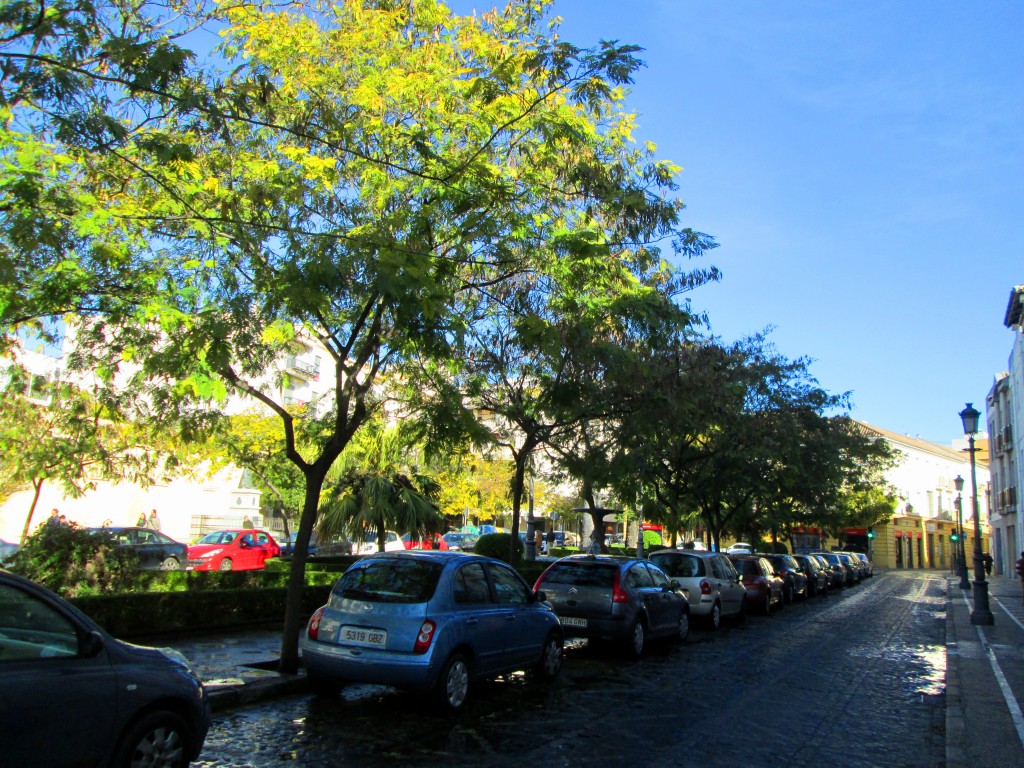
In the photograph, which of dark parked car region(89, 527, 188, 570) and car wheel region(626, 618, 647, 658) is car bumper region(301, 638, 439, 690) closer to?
car wheel region(626, 618, 647, 658)

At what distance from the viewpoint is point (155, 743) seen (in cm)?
490

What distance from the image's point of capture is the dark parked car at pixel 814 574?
28.9 meters

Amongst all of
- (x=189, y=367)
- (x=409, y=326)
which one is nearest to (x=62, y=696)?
(x=189, y=367)

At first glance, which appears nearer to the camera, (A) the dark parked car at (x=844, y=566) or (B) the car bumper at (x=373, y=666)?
(B) the car bumper at (x=373, y=666)

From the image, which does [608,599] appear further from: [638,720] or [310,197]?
[310,197]

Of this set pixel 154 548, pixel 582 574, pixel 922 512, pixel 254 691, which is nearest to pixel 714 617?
pixel 582 574

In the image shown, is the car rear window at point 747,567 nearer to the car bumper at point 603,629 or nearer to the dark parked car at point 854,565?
the car bumper at point 603,629

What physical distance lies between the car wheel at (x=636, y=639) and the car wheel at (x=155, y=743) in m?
7.83

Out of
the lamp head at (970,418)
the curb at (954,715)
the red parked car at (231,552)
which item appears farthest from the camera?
the red parked car at (231,552)

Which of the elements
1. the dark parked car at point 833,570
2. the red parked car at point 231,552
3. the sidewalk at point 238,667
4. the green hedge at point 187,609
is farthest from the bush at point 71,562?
the dark parked car at point 833,570

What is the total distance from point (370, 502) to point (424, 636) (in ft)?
46.9

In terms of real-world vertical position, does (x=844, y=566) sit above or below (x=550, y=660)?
below

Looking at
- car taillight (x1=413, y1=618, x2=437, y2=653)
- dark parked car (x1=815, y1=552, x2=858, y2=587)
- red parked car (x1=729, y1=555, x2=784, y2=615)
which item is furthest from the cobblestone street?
dark parked car (x1=815, y1=552, x2=858, y2=587)

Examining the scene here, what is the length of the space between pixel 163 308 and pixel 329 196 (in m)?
2.59
